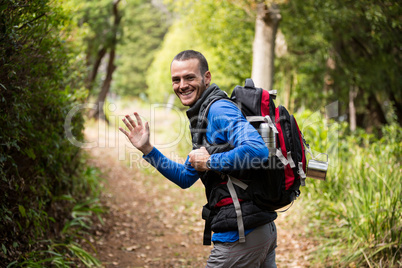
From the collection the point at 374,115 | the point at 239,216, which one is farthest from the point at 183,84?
the point at 374,115

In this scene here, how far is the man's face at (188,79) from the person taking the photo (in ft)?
8.16

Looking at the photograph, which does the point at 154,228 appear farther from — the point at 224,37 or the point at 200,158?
the point at 224,37

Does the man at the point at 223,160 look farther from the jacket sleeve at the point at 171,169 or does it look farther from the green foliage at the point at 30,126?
the green foliage at the point at 30,126

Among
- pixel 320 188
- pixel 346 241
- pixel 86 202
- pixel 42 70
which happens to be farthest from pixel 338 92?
pixel 42 70

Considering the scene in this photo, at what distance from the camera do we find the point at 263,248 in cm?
231

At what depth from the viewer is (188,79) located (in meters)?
2.50

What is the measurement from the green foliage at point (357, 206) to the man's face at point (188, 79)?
285cm

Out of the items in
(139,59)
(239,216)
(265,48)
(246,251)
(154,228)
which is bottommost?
(154,228)

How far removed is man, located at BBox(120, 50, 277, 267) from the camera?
7.03 feet

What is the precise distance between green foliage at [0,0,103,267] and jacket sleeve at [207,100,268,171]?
1.61 metres

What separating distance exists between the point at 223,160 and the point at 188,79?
2.14ft

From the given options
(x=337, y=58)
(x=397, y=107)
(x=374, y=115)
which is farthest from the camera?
(x=374, y=115)

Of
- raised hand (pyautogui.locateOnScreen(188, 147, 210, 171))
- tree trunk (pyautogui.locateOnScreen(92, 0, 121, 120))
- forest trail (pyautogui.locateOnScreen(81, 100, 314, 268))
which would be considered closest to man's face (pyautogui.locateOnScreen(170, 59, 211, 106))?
raised hand (pyautogui.locateOnScreen(188, 147, 210, 171))

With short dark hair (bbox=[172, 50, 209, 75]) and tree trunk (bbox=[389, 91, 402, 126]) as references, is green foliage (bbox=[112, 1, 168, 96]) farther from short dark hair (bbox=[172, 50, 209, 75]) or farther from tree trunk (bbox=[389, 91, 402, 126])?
short dark hair (bbox=[172, 50, 209, 75])
